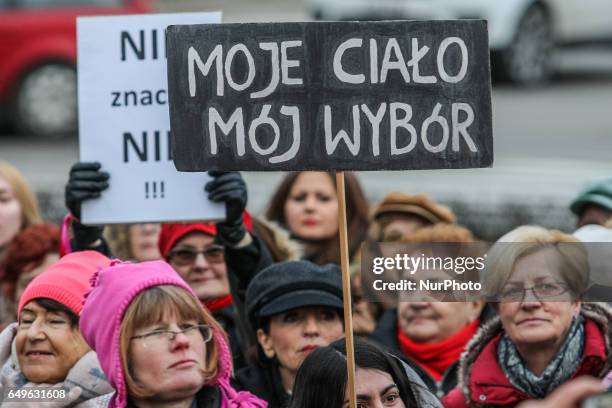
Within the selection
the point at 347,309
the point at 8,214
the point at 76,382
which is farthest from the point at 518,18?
the point at 347,309

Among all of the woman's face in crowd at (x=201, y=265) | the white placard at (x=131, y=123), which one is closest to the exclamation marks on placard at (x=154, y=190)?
the white placard at (x=131, y=123)

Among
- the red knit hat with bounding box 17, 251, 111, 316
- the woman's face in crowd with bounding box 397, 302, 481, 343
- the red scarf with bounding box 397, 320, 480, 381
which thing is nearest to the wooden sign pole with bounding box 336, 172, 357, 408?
the red knit hat with bounding box 17, 251, 111, 316

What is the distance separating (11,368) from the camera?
17.1ft

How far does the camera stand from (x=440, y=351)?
605cm

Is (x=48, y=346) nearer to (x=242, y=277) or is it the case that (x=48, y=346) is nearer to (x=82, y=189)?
(x=82, y=189)

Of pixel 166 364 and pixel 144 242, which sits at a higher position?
pixel 144 242

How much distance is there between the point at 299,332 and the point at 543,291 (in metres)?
Answer: 0.87

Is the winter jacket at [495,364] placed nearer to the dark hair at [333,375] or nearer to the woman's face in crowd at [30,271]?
the dark hair at [333,375]

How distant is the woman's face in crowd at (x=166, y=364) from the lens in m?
4.70

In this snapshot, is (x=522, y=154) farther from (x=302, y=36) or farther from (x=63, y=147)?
(x=302, y=36)

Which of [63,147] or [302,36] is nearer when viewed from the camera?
[302,36]

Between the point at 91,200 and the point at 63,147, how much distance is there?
377 inches

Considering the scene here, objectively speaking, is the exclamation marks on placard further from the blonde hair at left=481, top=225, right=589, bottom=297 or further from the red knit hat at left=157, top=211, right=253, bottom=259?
the blonde hair at left=481, top=225, right=589, bottom=297

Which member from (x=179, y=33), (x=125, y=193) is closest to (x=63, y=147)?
(x=125, y=193)
